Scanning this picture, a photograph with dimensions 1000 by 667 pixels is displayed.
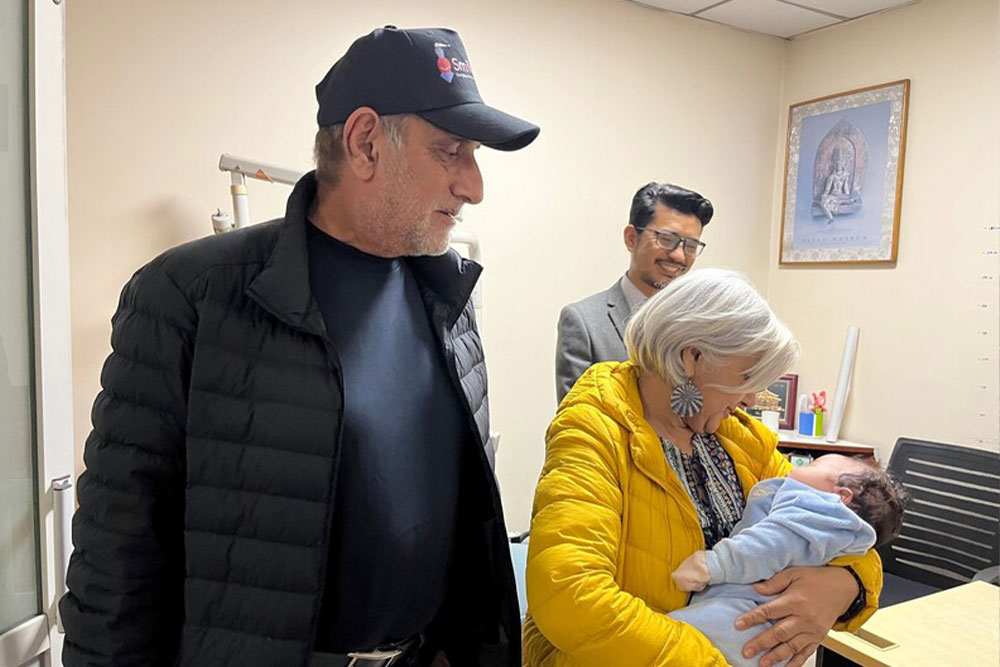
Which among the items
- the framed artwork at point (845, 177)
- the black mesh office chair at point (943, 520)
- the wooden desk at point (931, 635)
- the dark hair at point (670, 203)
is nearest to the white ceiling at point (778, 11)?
the framed artwork at point (845, 177)

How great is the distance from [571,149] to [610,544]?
2.44 metres

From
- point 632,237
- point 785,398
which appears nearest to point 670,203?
point 632,237

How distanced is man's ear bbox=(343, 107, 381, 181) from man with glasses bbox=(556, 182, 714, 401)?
1.14m

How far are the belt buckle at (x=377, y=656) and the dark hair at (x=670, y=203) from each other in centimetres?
148

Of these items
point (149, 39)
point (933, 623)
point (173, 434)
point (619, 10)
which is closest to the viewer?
point (173, 434)

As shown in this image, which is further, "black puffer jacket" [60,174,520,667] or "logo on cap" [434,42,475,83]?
"logo on cap" [434,42,475,83]

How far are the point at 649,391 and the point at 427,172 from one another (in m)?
0.55

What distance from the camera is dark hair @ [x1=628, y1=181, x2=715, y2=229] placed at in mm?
2246

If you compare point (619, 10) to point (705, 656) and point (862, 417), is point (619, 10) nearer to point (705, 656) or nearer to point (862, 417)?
point (862, 417)

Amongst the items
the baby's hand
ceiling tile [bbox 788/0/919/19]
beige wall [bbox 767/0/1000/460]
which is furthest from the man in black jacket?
ceiling tile [bbox 788/0/919/19]

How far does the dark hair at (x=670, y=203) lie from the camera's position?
88.4 inches

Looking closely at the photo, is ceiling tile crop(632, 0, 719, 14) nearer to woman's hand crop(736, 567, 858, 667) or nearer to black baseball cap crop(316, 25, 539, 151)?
black baseball cap crop(316, 25, 539, 151)

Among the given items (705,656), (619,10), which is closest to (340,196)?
(705,656)

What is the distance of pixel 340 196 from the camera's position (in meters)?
1.16
